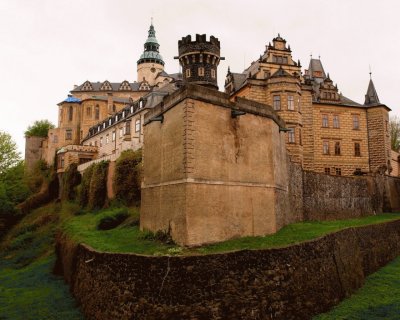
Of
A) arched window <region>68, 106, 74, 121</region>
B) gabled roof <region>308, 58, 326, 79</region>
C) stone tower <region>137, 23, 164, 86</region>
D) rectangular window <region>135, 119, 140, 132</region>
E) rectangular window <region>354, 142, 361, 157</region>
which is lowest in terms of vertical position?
rectangular window <region>354, 142, 361, 157</region>

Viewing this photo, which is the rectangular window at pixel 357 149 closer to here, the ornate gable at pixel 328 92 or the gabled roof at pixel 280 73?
the ornate gable at pixel 328 92

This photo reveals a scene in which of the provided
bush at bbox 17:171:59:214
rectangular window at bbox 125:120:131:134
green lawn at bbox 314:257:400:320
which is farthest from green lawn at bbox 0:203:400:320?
rectangular window at bbox 125:120:131:134

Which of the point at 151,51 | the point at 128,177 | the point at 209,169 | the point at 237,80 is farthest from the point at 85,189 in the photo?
the point at 151,51

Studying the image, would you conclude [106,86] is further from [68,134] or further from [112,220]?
[112,220]

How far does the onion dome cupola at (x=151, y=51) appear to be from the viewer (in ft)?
252

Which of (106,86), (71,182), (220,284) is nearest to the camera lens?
(220,284)

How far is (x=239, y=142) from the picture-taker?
16.7 metres

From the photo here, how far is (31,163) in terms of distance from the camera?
56188 mm

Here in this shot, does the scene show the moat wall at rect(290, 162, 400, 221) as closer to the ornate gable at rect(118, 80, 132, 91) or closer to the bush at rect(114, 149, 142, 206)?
the bush at rect(114, 149, 142, 206)

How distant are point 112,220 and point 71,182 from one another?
16.5 meters

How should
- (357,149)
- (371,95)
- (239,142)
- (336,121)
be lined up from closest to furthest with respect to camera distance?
(239,142) < (336,121) < (357,149) < (371,95)

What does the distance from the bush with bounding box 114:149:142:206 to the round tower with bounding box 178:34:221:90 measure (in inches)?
292

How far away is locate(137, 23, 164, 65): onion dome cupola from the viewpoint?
76.8 metres

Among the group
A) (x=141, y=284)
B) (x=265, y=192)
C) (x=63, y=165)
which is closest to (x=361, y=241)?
(x=265, y=192)
